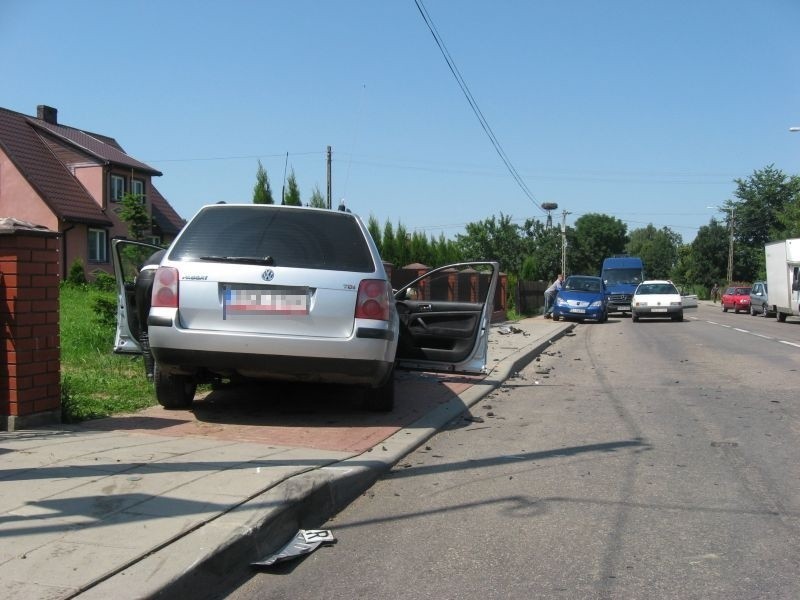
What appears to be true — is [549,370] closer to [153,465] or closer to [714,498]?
[714,498]

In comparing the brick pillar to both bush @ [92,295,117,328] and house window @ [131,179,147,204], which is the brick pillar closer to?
bush @ [92,295,117,328]

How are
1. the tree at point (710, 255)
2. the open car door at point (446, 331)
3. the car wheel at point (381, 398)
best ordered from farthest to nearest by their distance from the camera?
the tree at point (710, 255), the open car door at point (446, 331), the car wheel at point (381, 398)

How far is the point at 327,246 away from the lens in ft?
19.9

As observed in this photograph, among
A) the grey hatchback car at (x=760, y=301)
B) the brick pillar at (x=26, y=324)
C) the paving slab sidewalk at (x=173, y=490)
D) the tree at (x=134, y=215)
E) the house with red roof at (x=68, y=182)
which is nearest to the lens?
the paving slab sidewalk at (x=173, y=490)

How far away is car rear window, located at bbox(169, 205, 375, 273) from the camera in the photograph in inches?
233

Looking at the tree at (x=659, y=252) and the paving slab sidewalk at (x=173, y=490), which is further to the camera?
the tree at (x=659, y=252)

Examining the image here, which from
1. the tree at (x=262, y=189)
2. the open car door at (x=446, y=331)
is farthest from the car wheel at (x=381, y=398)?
the tree at (x=262, y=189)

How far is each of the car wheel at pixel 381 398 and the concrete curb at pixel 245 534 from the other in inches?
43.6

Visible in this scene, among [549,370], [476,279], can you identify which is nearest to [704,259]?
[476,279]

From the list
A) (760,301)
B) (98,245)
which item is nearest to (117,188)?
(98,245)

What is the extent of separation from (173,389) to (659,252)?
5271 inches

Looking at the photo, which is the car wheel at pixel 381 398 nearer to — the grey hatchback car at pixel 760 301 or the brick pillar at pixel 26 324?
the brick pillar at pixel 26 324

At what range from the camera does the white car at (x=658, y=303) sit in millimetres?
27719

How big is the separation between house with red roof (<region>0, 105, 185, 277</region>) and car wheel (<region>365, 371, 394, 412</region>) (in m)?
24.8
